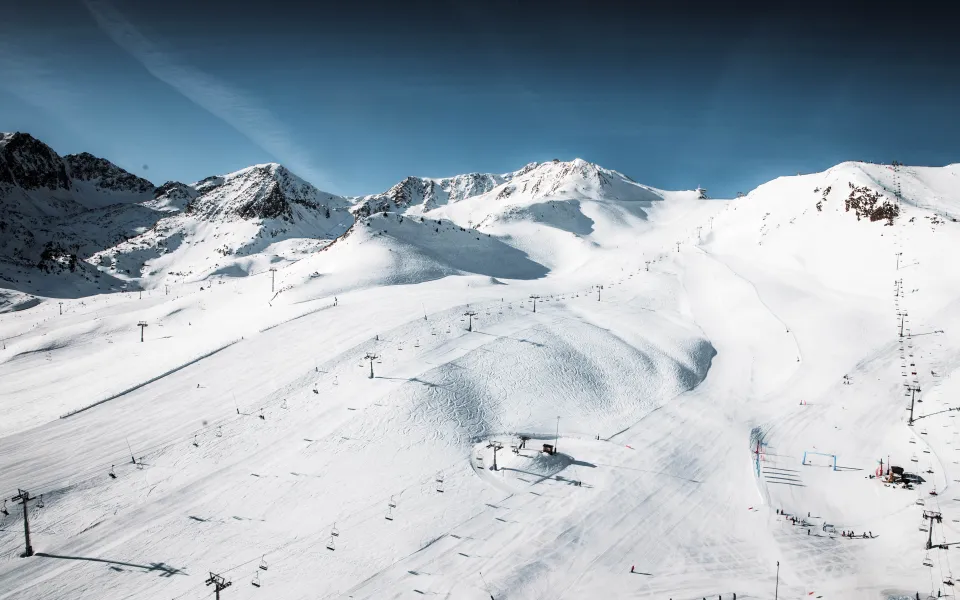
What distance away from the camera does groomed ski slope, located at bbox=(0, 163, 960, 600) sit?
24.3m

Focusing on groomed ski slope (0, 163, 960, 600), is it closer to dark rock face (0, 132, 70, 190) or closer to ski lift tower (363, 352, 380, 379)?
ski lift tower (363, 352, 380, 379)

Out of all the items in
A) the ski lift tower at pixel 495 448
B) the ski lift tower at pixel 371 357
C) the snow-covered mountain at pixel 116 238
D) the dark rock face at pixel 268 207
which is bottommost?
the ski lift tower at pixel 495 448

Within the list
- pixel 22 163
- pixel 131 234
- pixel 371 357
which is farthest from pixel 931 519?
pixel 22 163

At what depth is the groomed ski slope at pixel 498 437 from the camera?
79.8ft

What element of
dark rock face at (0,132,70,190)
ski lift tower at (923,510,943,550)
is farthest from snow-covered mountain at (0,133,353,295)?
ski lift tower at (923,510,943,550)

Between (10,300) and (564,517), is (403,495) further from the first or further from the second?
(10,300)

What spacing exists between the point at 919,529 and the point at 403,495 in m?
31.9

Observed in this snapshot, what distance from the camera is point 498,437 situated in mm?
36750

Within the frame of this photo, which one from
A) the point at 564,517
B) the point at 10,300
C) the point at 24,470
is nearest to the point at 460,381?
the point at 564,517

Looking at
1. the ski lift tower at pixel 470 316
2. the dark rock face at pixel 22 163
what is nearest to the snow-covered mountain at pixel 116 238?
the dark rock face at pixel 22 163

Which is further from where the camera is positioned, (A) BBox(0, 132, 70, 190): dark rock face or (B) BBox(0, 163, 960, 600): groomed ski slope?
(A) BBox(0, 132, 70, 190): dark rock face

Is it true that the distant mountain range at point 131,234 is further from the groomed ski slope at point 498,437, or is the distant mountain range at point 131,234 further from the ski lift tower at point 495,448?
the ski lift tower at point 495,448

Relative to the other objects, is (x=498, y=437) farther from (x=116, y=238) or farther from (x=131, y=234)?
(x=116, y=238)

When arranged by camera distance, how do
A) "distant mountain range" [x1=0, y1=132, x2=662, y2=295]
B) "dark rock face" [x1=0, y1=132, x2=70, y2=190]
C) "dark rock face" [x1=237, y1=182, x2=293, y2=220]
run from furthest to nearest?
1. "dark rock face" [x1=237, y1=182, x2=293, y2=220]
2. "dark rock face" [x1=0, y1=132, x2=70, y2=190]
3. "distant mountain range" [x1=0, y1=132, x2=662, y2=295]
